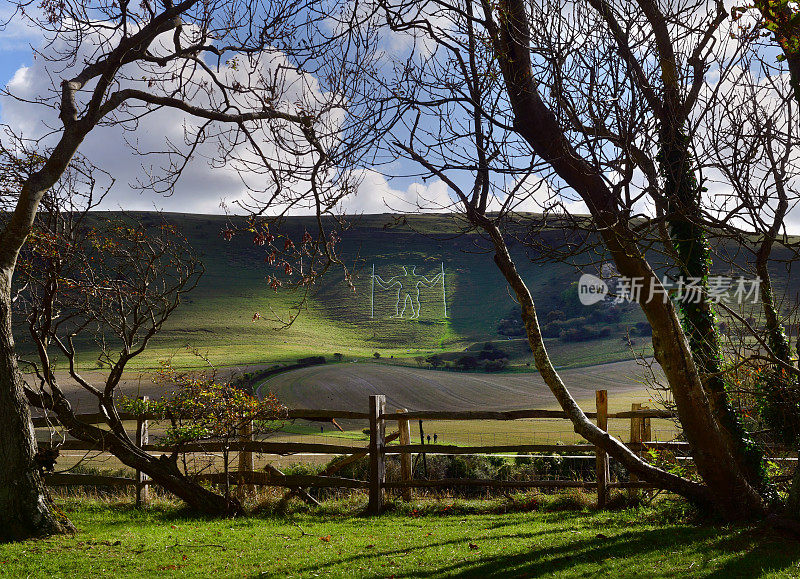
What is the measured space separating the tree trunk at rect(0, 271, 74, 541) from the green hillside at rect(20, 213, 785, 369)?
48518 mm

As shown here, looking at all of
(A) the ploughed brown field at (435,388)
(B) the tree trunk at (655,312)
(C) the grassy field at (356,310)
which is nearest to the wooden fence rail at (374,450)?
(B) the tree trunk at (655,312)

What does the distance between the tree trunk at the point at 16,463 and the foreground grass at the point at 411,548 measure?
1.03 ft

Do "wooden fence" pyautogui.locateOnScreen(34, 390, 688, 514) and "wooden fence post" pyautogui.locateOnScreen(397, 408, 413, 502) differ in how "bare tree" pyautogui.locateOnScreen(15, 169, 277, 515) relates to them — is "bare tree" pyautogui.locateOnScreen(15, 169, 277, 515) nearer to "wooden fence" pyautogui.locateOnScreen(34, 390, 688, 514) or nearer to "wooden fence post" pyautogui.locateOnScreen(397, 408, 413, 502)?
"wooden fence" pyautogui.locateOnScreen(34, 390, 688, 514)

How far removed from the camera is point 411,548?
6746 millimetres

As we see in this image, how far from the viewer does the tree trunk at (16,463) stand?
670 centimetres

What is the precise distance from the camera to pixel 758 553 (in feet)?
19.2

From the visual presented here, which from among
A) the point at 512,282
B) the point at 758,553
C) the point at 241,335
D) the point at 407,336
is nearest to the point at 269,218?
the point at 512,282

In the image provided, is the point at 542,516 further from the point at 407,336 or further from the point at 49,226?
the point at 407,336

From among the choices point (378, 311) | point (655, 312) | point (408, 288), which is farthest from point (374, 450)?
point (378, 311)

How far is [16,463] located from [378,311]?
82.6 meters

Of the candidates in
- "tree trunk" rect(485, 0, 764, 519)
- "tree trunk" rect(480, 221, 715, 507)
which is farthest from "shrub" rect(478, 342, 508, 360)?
"tree trunk" rect(485, 0, 764, 519)

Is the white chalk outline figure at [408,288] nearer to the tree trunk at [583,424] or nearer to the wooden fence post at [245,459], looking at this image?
the wooden fence post at [245,459]

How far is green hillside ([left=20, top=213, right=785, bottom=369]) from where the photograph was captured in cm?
6588

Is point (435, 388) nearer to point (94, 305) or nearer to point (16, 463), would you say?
point (94, 305)
